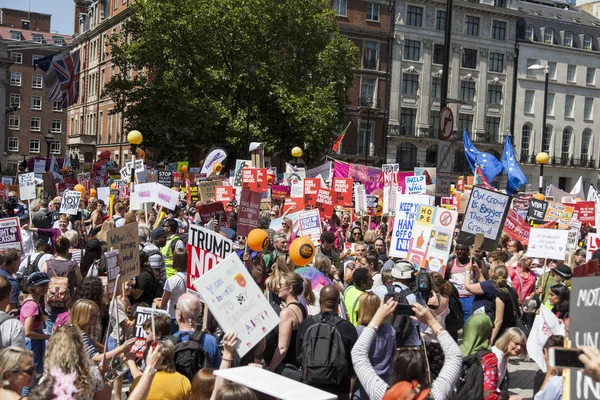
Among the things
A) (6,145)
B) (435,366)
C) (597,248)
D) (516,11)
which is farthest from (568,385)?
(6,145)

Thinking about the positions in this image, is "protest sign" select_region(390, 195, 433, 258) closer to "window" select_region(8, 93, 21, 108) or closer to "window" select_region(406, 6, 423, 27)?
"window" select_region(406, 6, 423, 27)

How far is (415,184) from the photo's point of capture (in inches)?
736

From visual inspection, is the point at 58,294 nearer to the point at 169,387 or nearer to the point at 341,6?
the point at 169,387

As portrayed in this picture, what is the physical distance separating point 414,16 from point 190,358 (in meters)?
58.0

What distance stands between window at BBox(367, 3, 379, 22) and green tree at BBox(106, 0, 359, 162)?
1567 centimetres

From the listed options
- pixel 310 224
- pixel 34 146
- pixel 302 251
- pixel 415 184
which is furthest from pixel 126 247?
pixel 34 146

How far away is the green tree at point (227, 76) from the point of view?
4197 cm

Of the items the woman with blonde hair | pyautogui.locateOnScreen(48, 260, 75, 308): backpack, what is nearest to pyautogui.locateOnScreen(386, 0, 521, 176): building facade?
pyautogui.locateOnScreen(48, 260, 75, 308): backpack

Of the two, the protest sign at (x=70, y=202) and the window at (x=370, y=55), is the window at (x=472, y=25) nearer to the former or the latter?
the window at (x=370, y=55)

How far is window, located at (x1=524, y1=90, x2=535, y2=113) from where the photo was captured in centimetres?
6644

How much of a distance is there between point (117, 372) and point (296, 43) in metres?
39.9

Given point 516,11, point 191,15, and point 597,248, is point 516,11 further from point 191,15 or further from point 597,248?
point 597,248

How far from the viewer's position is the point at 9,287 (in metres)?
6.68

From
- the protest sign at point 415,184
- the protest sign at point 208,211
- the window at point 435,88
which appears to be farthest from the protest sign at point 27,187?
the window at point 435,88
